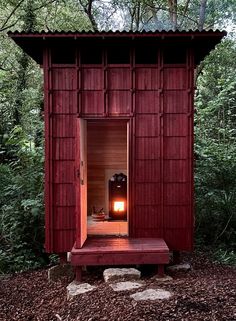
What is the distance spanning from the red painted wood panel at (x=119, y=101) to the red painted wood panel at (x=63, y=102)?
568 millimetres

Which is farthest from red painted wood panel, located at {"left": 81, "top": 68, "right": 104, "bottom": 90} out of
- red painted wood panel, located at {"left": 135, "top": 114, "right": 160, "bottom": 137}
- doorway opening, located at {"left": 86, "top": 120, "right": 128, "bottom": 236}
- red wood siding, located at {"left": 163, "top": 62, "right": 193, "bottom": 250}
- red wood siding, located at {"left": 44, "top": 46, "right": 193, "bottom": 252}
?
doorway opening, located at {"left": 86, "top": 120, "right": 128, "bottom": 236}

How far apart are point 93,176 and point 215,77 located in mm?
6554

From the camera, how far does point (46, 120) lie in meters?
5.24

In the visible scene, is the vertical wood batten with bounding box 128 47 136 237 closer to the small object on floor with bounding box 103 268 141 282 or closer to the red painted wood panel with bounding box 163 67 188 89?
the red painted wood panel with bounding box 163 67 188 89

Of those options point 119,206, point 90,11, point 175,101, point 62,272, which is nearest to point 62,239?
point 62,272

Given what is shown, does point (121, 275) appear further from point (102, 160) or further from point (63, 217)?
point (102, 160)

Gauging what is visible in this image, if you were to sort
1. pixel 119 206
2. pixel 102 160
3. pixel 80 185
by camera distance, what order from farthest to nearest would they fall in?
pixel 102 160, pixel 119 206, pixel 80 185

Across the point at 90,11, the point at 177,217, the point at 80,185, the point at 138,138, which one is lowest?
the point at 177,217

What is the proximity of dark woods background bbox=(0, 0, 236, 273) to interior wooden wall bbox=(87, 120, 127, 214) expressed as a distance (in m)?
1.21

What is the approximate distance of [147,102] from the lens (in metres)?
5.36

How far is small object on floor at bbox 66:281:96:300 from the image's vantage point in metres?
4.41

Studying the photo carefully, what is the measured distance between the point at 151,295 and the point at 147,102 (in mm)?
2813

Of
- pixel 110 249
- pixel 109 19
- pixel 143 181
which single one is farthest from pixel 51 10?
pixel 110 249

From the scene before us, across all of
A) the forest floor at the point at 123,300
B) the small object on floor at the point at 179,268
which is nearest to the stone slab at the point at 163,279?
the forest floor at the point at 123,300
